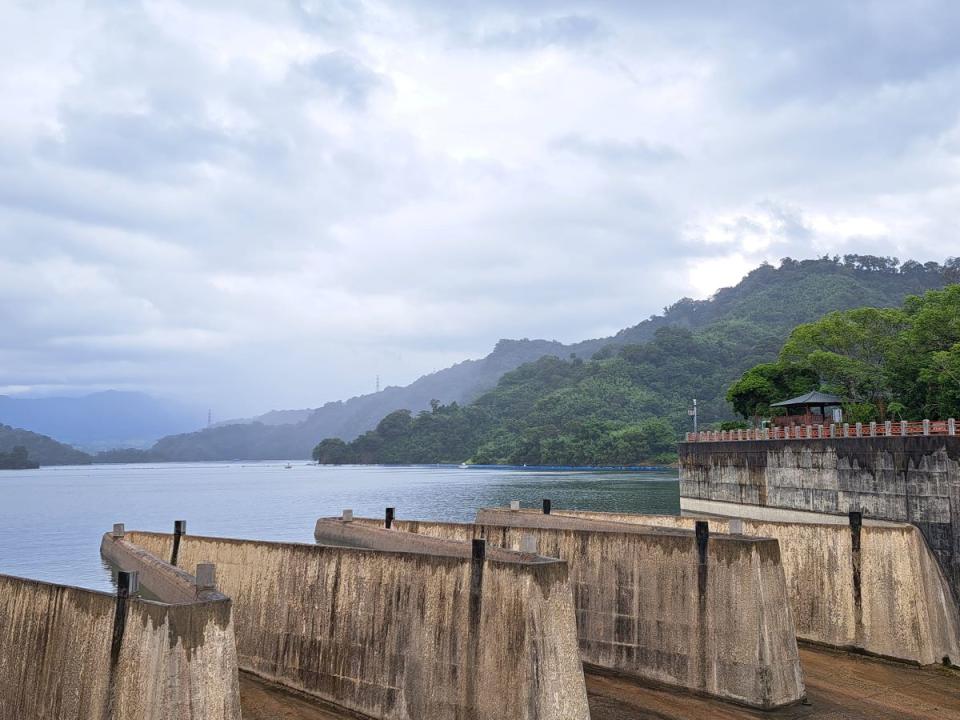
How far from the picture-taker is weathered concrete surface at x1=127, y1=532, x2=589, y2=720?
527 inches

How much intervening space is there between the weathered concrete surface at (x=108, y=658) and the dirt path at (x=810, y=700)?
3989 millimetres

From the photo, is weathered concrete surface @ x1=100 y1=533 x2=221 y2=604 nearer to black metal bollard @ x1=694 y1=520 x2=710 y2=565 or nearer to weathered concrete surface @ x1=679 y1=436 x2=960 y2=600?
black metal bollard @ x1=694 y1=520 x2=710 y2=565

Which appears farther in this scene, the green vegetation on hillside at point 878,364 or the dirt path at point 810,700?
the green vegetation on hillside at point 878,364

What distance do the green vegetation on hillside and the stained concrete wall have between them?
29.1 m

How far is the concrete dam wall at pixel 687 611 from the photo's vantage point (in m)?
17.2

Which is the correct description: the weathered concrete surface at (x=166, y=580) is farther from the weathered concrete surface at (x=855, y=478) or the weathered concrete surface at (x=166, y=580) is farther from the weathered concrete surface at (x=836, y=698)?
the weathered concrete surface at (x=855, y=478)

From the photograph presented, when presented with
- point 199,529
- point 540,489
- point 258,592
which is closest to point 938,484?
point 258,592

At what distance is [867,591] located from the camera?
2270 centimetres

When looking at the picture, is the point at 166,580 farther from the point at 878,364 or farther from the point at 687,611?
the point at 878,364

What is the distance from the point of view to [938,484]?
3175 centimetres

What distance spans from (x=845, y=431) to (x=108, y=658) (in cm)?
4099

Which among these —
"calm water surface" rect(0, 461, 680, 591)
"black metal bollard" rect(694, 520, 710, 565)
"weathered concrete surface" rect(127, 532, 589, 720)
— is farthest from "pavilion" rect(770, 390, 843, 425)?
"weathered concrete surface" rect(127, 532, 589, 720)

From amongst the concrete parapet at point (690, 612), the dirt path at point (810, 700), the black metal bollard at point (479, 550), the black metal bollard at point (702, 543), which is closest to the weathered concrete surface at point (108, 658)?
the dirt path at point (810, 700)

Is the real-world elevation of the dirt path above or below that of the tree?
below
